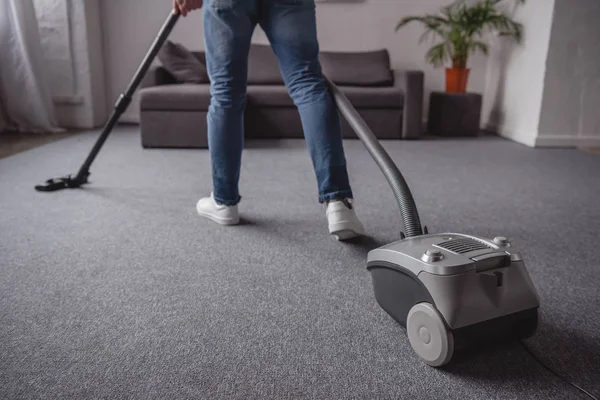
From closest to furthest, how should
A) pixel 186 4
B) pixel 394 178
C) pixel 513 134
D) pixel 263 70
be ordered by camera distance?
pixel 394 178 → pixel 186 4 → pixel 513 134 → pixel 263 70

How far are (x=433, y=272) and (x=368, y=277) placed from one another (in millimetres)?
387

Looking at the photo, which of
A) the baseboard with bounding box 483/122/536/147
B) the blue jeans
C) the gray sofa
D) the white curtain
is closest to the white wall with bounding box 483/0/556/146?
the baseboard with bounding box 483/122/536/147

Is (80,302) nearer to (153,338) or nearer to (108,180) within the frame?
(153,338)

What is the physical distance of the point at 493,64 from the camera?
3824 mm

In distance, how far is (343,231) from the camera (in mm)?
1225

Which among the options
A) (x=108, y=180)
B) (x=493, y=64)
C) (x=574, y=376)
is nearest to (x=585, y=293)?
(x=574, y=376)

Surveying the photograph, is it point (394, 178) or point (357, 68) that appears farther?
point (357, 68)

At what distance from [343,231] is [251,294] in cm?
36

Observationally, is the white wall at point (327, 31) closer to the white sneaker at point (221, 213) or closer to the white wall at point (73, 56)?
the white wall at point (73, 56)

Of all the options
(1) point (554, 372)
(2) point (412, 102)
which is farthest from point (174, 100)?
(1) point (554, 372)

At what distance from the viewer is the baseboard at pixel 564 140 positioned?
298cm

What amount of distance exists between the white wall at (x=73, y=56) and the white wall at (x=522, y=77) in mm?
3145

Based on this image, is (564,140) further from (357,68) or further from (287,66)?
(287,66)

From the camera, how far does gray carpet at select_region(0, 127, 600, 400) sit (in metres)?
0.69
